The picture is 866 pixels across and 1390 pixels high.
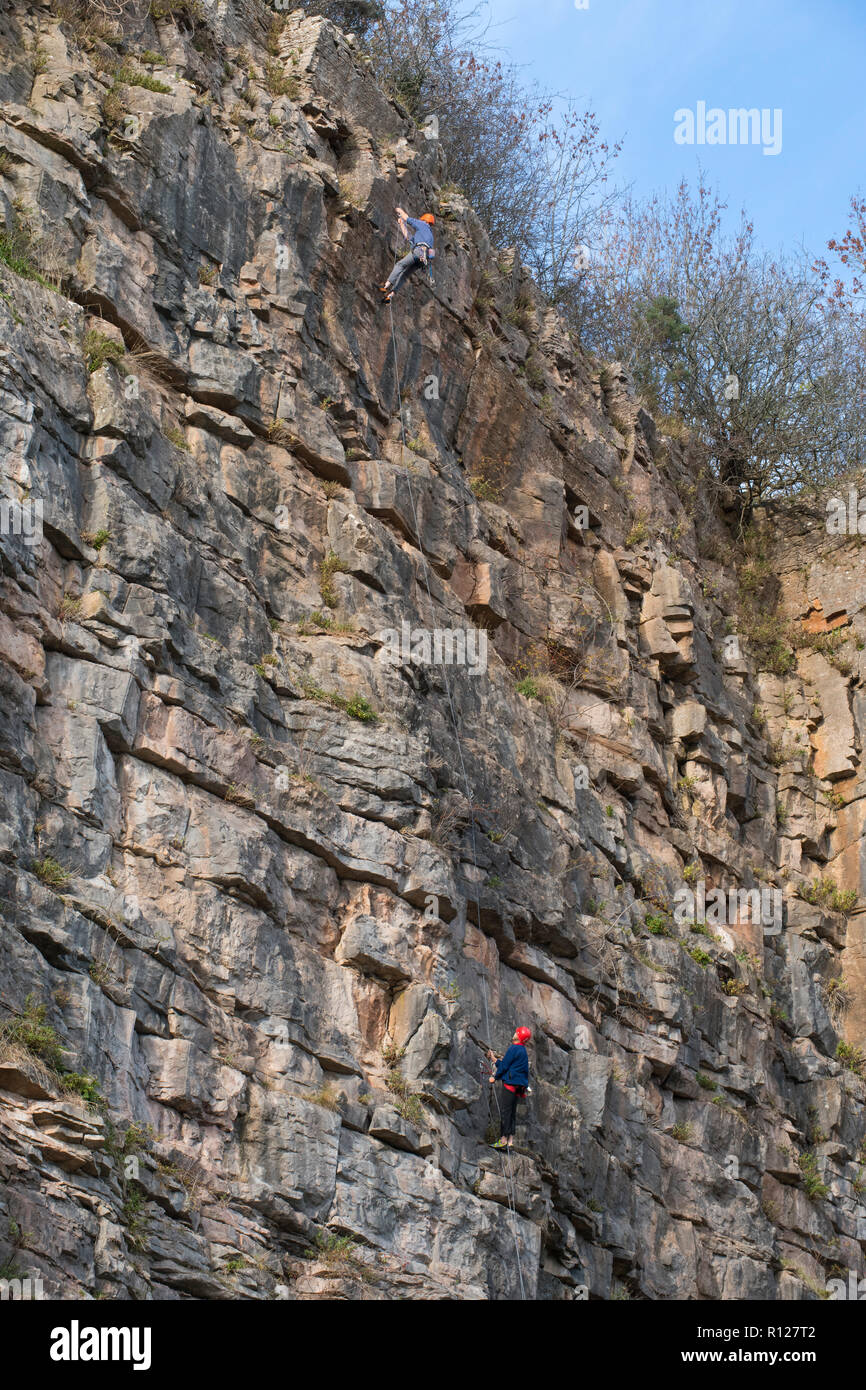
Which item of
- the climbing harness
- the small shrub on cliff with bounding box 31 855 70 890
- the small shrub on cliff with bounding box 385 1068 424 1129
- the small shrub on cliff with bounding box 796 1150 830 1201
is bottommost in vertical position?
the small shrub on cliff with bounding box 796 1150 830 1201

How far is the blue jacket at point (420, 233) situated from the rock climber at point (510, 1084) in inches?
387

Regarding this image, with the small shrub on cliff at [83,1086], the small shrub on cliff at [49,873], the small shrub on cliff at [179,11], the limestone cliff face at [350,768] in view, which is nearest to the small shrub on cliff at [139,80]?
the limestone cliff face at [350,768]

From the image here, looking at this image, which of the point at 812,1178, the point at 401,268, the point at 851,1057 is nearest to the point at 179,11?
the point at 401,268

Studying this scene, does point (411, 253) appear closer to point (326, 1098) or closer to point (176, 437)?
point (176, 437)

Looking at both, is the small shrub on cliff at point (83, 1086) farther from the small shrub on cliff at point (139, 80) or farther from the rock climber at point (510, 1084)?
the small shrub on cliff at point (139, 80)

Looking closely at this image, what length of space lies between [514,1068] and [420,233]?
399 inches

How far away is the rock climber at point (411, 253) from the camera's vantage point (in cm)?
1869

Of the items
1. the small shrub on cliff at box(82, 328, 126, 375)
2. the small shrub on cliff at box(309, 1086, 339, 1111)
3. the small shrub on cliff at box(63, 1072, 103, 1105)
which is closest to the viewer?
the small shrub on cliff at box(63, 1072, 103, 1105)

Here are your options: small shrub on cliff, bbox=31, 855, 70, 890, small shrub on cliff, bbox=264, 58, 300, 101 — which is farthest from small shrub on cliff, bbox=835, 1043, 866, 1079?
small shrub on cliff, bbox=264, 58, 300, 101

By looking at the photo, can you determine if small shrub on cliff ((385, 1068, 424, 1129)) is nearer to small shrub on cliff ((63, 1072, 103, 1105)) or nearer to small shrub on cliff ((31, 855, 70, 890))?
small shrub on cliff ((63, 1072, 103, 1105))

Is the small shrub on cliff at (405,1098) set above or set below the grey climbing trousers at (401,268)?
below

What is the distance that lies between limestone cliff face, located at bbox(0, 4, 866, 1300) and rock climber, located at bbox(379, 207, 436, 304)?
48cm

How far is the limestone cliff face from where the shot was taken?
11.8 meters

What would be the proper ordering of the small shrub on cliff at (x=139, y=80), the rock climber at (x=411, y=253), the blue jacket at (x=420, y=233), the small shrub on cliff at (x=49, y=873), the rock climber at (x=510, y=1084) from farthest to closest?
the blue jacket at (x=420, y=233) → the rock climber at (x=411, y=253) → the small shrub on cliff at (x=139, y=80) → the rock climber at (x=510, y=1084) → the small shrub on cliff at (x=49, y=873)
